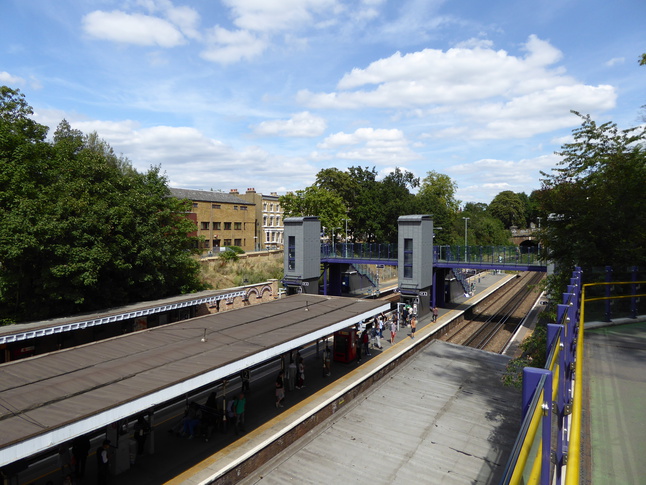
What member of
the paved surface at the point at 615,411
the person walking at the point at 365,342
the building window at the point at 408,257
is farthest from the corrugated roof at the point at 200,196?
the paved surface at the point at 615,411

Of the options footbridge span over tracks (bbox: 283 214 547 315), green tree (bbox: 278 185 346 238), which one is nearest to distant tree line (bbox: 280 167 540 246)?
green tree (bbox: 278 185 346 238)

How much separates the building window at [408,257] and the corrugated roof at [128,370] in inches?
567

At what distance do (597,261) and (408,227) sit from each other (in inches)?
622

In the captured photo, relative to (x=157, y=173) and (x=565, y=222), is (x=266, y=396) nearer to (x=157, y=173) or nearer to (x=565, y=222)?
(x=565, y=222)

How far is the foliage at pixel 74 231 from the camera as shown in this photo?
20406 mm

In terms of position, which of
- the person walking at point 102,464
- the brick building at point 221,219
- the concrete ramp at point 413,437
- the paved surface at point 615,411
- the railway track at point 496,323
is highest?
the brick building at point 221,219

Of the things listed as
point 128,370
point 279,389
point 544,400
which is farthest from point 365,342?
point 544,400

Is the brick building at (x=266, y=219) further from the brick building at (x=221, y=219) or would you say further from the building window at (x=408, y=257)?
the building window at (x=408, y=257)

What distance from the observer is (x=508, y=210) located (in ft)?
349

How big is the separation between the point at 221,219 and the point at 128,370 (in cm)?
4356

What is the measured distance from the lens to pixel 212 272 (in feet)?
124

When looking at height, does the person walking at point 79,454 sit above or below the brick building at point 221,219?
below

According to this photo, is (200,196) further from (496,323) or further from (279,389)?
(279,389)

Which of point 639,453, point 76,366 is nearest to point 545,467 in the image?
point 639,453
